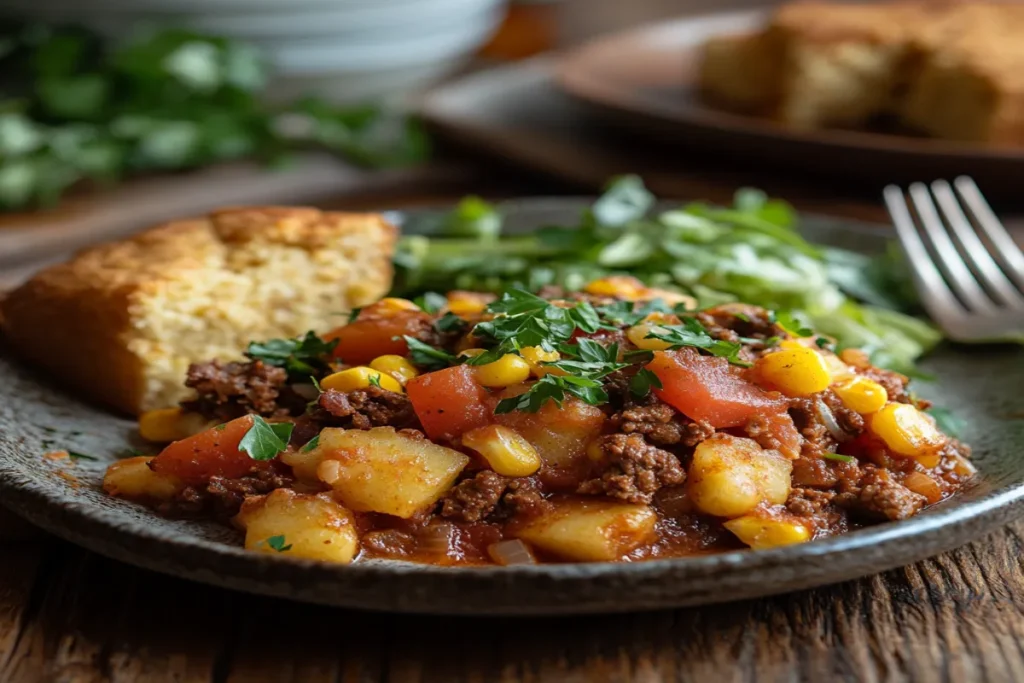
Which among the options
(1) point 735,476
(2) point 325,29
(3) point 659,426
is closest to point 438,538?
(3) point 659,426

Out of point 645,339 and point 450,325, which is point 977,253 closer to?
point 645,339

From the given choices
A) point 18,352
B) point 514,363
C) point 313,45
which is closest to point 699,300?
point 514,363

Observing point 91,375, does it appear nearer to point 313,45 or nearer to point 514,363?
point 514,363

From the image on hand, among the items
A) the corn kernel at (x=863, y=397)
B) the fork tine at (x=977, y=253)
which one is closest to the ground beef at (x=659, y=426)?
the corn kernel at (x=863, y=397)

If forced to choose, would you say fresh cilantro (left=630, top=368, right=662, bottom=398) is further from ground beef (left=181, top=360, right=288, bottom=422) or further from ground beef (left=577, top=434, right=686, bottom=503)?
ground beef (left=181, top=360, right=288, bottom=422)

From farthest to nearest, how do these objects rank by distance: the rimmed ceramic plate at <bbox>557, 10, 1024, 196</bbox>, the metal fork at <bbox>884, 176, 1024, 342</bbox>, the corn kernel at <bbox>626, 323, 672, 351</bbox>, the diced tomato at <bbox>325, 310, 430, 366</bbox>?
the rimmed ceramic plate at <bbox>557, 10, 1024, 196</bbox> → the metal fork at <bbox>884, 176, 1024, 342</bbox> → the diced tomato at <bbox>325, 310, 430, 366</bbox> → the corn kernel at <bbox>626, 323, 672, 351</bbox>

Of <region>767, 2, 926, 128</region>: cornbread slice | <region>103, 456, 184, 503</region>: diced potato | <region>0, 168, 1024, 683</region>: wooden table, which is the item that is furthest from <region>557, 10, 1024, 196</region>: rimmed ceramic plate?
<region>103, 456, 184, 503</region>: diced potato
